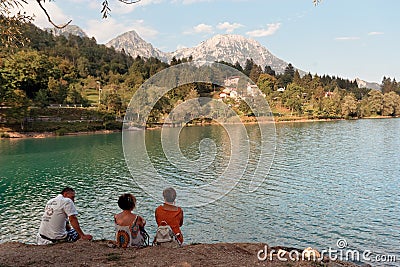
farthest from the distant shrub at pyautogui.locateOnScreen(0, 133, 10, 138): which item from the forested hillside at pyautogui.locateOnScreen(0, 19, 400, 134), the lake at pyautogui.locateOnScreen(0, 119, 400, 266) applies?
the lake at pyautogui.locateOnScreen(0, 119, 400, 266)

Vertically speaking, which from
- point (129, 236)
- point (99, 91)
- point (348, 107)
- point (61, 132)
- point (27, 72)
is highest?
point (27, 72)

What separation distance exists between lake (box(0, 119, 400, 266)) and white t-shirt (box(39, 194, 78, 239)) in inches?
210

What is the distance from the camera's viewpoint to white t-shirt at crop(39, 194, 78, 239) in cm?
698

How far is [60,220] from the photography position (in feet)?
23.6

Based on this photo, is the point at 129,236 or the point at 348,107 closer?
the point at 129,236

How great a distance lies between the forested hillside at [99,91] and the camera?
185ft

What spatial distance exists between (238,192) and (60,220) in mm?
12460

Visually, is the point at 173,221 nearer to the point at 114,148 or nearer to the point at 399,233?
the point at 399,233

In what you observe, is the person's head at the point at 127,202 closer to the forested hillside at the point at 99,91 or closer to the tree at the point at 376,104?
the forested hillside at the point at 99,91

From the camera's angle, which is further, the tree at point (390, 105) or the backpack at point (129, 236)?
the tree at point (390, 105)

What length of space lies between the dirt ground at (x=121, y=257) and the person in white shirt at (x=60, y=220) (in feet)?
0.88

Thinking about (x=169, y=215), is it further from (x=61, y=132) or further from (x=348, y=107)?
(x=348, y=107)

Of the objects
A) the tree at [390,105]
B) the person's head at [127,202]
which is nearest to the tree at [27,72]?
the person's head at [127,202]

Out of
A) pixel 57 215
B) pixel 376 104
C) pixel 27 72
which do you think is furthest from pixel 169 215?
pixel 376 104
